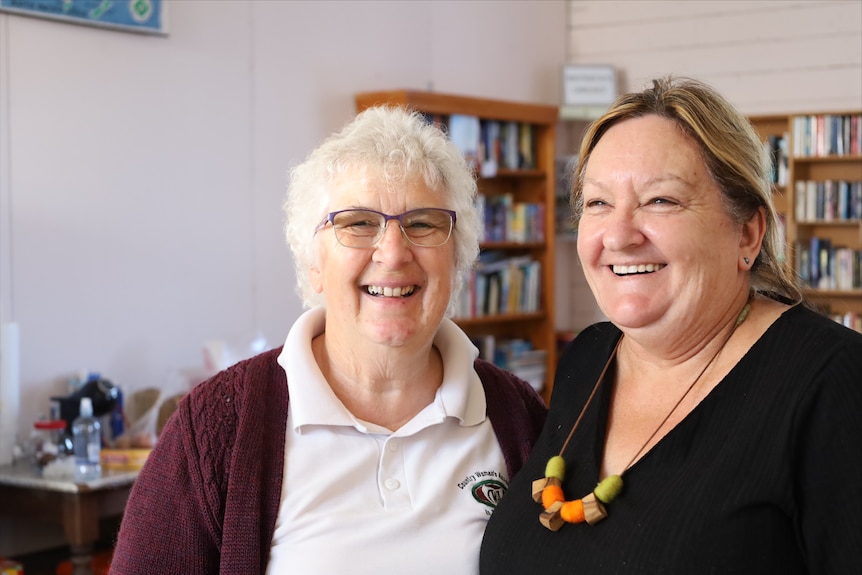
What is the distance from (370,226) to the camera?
6.58 ft

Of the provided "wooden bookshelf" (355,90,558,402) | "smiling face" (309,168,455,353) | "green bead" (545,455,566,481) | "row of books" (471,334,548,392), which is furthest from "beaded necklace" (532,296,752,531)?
"row of books" (471,334,548,392)

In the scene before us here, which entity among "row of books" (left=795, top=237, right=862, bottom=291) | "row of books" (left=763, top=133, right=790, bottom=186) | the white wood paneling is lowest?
"row of books" (left=795, top=237, right=862, bottom=291)

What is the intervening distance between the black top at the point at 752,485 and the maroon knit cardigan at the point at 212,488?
0.43 m

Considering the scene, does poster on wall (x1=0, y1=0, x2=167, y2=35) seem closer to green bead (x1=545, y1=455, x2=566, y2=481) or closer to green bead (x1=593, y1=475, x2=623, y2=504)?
green bead (x1=545, y1=455, x2=566, y2=481)

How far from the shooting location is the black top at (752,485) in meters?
1.51

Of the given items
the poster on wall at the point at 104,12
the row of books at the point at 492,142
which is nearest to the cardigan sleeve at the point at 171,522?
the poster on wall at the point at 104,12

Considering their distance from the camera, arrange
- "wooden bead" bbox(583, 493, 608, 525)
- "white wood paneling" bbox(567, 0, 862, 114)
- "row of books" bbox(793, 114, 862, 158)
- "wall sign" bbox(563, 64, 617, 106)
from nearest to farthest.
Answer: "wooden bead" bbox(583, 493, 608, 525)
"row of books" bbox(793, 114, 862, 158)
"white wood paneling" bbox(567, 0, 862, 114)
"wall sign" bbox(563, 64, 617, 106)

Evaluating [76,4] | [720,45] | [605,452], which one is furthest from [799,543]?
[720,45]

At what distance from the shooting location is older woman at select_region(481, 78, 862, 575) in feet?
5.06

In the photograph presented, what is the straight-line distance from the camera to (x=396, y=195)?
2.00 m

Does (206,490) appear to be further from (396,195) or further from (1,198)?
(1,198)

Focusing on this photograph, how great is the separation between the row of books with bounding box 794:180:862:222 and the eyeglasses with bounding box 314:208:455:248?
5.10 meters

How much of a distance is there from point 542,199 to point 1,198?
11.7 ft

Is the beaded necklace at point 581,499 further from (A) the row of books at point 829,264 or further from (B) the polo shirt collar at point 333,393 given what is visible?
(A) the row of books at point 829,264
